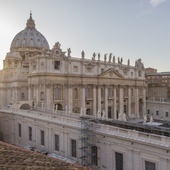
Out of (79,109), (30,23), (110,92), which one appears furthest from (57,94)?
(30,23)

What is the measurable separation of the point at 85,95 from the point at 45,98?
35.2 feet

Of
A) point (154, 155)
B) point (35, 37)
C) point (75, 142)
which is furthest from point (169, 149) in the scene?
point (35, 37)

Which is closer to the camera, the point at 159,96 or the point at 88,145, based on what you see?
the point at 88,145

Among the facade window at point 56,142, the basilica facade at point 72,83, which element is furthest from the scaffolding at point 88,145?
the basilica facade at point 72,83

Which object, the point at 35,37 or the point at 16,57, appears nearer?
the point at 16,57

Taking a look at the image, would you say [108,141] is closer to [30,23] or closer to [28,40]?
[28,40]

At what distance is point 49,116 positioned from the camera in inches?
1129

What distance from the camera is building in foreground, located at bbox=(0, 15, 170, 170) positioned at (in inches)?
790

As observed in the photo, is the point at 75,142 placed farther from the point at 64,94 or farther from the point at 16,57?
the point at 16,57

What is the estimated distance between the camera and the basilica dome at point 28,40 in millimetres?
75750

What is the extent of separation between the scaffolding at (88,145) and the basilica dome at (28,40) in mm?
54928

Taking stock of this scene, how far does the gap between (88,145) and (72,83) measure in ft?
83.4

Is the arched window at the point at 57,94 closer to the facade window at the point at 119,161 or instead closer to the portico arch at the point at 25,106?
the portico arch at the point at 25,106

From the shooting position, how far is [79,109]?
48562 millimetres
